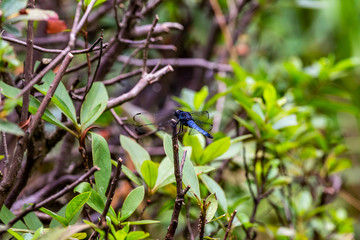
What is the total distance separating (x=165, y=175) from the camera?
0.63 m

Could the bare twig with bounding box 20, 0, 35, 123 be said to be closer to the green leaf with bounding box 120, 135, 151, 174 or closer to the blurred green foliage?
the blurred green foliage

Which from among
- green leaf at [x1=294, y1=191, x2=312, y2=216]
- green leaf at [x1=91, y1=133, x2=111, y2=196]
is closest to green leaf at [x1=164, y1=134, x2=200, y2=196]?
green leaf at [x1=91, y1=133, x2=111, y2=196]

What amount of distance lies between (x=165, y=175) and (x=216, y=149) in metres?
0.14

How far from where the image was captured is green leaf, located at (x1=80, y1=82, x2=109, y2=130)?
23.9 inches

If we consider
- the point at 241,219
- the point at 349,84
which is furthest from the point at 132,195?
the point at 349,84

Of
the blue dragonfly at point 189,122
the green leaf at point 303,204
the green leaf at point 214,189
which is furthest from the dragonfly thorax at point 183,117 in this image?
the green leaf at point 303,204

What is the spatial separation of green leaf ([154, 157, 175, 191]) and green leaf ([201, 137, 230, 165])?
0.11 metres

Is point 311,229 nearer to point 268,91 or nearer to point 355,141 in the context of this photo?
point 268,91

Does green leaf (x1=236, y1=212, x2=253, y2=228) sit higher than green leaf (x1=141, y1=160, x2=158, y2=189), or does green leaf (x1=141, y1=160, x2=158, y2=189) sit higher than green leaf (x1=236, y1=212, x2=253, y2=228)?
green leaf (x1=141, y1=160, x2=158, y2=189)

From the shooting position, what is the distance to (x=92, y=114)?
609 mm

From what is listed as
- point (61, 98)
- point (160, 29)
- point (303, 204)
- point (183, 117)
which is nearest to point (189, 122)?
point (183, 117)

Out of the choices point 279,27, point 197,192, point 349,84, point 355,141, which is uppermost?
point 197,192

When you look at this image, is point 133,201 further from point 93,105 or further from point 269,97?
point 269,97

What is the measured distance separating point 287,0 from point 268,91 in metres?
1.09
